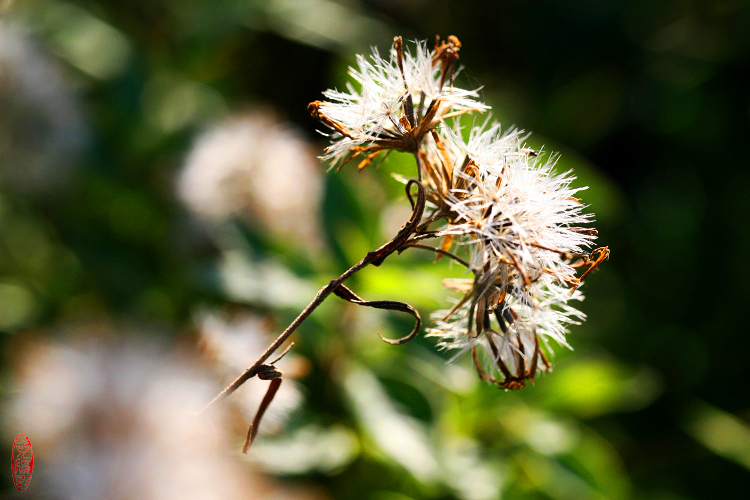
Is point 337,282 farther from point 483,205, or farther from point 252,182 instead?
point 252,182

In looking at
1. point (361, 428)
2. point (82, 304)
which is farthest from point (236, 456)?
point (82, 304)

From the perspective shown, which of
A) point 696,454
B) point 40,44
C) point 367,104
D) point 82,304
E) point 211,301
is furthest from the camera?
point 696,454

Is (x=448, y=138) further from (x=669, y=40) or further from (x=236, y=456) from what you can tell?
(x=669, y=40)

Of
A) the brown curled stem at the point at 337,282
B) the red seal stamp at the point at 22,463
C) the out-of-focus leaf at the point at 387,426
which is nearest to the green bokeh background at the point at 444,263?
the out-of-focus leaf at the point at 387,426

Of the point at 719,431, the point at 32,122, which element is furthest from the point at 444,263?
the point at 719,431

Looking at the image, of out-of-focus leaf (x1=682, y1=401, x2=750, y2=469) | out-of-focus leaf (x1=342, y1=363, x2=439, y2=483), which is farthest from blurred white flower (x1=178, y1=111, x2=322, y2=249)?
out-of-focus leaf (x1=682, y1=401, x2=750, y2=469)

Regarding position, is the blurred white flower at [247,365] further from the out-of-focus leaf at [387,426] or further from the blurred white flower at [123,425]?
the out-of-focus leaf at [387,426]

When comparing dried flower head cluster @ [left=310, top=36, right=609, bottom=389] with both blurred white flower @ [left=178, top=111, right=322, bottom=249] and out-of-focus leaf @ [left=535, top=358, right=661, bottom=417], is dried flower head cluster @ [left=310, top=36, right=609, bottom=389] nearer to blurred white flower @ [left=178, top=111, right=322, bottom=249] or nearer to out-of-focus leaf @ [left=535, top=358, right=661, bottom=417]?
out-of-focus leaf @ [left=535, top=358, right=661, bottom=417]
